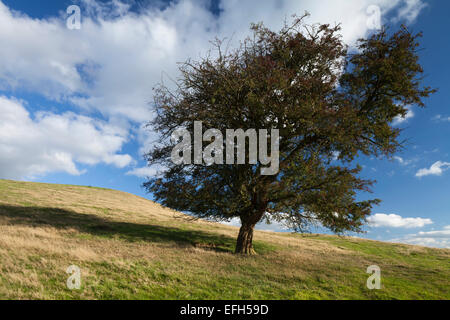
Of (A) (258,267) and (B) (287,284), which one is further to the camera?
(A) (258,267)

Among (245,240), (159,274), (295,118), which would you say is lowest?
(245,240)

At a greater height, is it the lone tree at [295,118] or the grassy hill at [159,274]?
the lone tree at [295,118]

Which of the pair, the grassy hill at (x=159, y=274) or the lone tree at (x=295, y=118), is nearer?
the grassy hill at (x=159, y=274)

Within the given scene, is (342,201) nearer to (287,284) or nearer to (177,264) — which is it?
(287,284)

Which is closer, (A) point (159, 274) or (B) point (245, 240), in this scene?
(A) point (159, 274)

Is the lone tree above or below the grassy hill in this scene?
above

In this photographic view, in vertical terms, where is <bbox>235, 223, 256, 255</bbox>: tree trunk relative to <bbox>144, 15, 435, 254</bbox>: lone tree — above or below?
below

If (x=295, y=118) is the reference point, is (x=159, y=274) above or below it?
below

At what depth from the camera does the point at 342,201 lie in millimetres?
16281

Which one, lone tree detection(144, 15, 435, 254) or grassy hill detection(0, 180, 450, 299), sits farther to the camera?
lone tree detection(144, 15, 435, 254)

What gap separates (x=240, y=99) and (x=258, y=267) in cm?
960

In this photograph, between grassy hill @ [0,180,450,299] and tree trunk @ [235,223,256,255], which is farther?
tree trunk @ [235,223,256,255]
